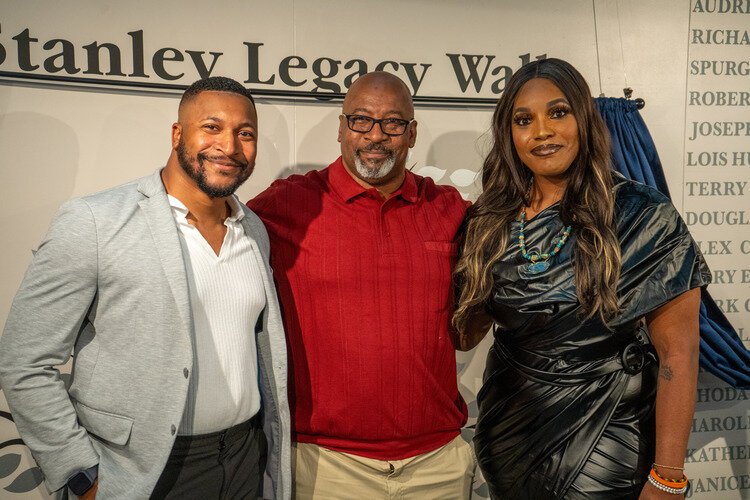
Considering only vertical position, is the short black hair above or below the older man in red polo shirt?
above

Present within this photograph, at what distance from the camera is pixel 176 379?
169 cm

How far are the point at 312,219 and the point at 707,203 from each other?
213 cm

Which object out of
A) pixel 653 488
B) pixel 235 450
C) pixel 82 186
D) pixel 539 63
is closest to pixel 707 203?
pixel 539 63

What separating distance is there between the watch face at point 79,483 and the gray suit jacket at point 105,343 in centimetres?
2

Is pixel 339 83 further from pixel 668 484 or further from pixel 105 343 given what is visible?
pixel 668 484

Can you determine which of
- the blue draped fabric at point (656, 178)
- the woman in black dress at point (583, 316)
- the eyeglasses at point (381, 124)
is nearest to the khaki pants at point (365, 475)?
the woman in black dress at point (583, 316)

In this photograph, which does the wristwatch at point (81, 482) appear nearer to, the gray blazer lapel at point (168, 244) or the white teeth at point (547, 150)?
the gray blazer lapel at point (168, 244)

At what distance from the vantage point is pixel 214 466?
1.82 metres

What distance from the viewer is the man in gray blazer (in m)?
1.63

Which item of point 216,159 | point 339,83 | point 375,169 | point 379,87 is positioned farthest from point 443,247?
point 339,83

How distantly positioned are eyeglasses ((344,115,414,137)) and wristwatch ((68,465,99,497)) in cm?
133

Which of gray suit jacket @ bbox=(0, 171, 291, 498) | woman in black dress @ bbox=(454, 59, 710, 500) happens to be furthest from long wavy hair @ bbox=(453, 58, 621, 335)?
gray suit jacket @ bbox=(0, 171, 291, 498)

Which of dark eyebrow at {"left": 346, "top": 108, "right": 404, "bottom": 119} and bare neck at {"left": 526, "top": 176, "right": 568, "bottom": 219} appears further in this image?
dark eyebrow at {"left": 346, "top": 108, "right": 404, "bottom": 119}

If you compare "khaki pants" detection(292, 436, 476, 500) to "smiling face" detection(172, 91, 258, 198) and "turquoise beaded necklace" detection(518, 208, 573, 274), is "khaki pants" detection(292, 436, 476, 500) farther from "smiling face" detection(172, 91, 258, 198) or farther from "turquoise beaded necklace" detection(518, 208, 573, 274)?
"smiling face" detection(172, 91, 258, 198)
